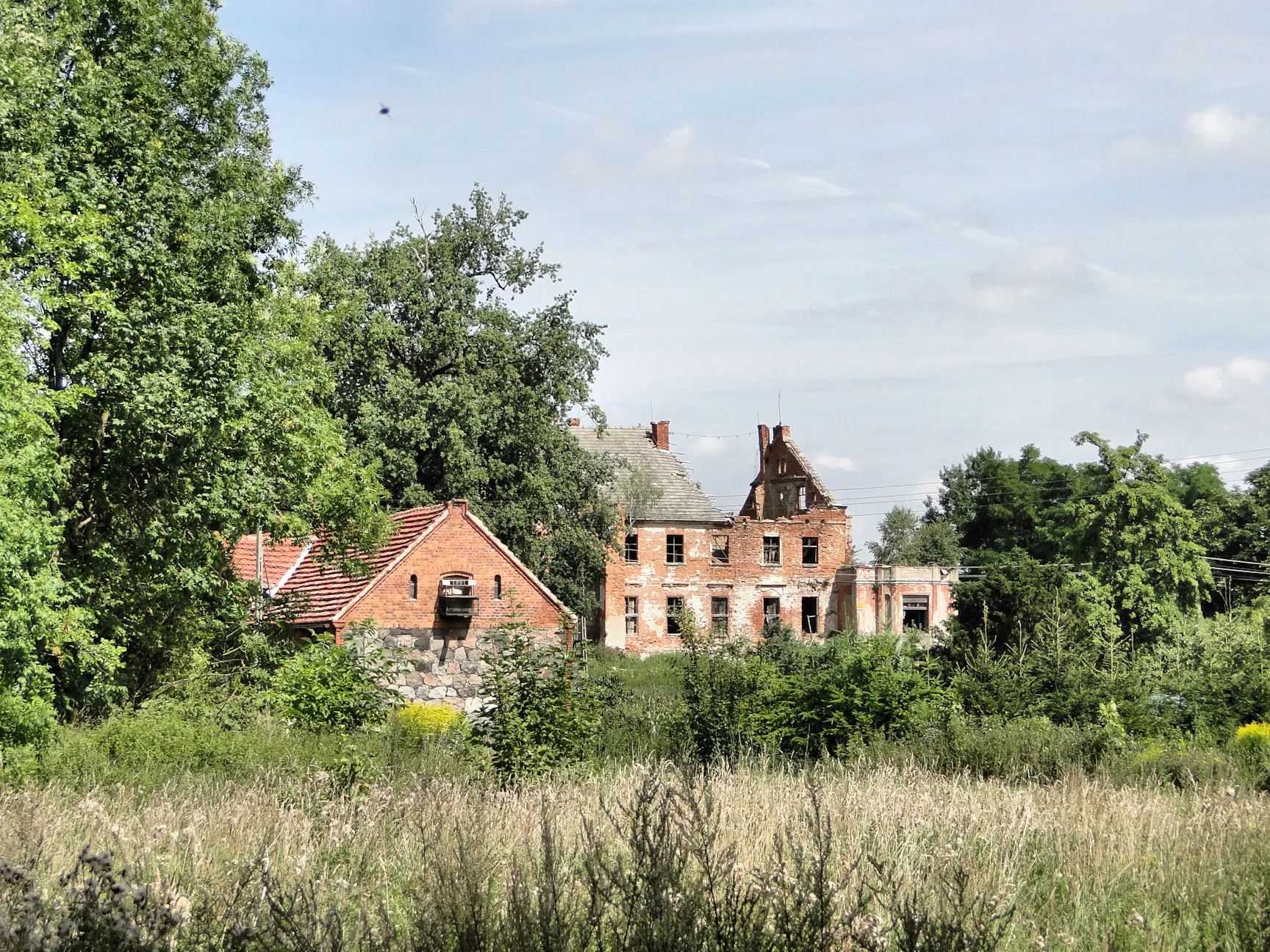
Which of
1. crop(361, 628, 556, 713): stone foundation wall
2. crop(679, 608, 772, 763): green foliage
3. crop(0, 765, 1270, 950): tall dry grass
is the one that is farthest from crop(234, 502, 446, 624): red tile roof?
crop(0, 765, 1270, 950): tall dry grass

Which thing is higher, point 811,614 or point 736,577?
point 736,577

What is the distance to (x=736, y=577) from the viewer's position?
55.1 meters

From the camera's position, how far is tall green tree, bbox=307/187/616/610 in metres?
32.8

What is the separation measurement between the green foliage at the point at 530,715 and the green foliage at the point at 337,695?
169 cm

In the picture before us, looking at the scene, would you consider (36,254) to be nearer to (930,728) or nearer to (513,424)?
(930,728)

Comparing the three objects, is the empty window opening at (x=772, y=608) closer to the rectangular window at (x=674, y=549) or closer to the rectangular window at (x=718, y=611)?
the rectangular window at (x=718, y=611)

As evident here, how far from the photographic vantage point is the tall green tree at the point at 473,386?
3281 centimetres

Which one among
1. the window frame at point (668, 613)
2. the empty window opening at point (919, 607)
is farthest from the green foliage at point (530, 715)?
the empty window opening at point (919, 607)

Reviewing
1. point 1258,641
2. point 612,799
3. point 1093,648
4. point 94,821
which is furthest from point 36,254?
point 1258,641

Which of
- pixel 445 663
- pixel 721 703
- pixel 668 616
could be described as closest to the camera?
pixel 721 703

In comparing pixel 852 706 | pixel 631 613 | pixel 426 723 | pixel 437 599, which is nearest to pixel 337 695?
pixel 426 723

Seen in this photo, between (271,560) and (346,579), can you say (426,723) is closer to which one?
(346,579)

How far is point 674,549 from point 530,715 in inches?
1677

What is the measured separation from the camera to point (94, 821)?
26.5 feet
